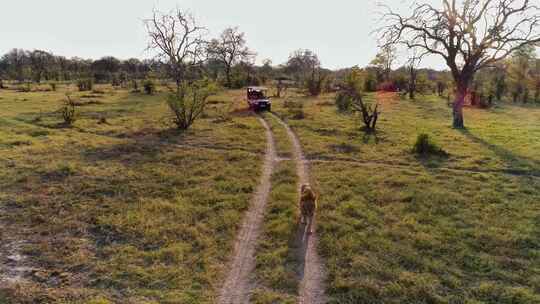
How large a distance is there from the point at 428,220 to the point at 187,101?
46.3 feet

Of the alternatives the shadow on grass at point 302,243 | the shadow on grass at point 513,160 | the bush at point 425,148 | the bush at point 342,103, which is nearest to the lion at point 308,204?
the shadow on grass at point 302,243

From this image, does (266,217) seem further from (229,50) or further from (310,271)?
(229,50)

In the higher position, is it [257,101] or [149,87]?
[149,87]

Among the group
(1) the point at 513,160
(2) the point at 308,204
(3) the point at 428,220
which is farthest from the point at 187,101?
(1) the point at 513,160

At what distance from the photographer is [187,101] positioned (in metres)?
18.6

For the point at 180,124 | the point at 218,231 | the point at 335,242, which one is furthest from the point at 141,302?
the point at 180,124

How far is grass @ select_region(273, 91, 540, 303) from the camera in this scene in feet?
18.2

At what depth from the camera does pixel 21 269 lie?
584cm

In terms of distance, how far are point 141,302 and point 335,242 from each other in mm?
3730

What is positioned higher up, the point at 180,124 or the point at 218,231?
the point at 180,124

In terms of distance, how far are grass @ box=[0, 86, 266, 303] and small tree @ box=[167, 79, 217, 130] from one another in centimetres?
176

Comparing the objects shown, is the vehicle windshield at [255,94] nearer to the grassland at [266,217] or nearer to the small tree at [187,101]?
the small tree at [187,101]

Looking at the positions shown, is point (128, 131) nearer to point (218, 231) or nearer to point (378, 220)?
point (218, 231)

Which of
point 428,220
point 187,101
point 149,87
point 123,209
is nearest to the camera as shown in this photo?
point 428,220
